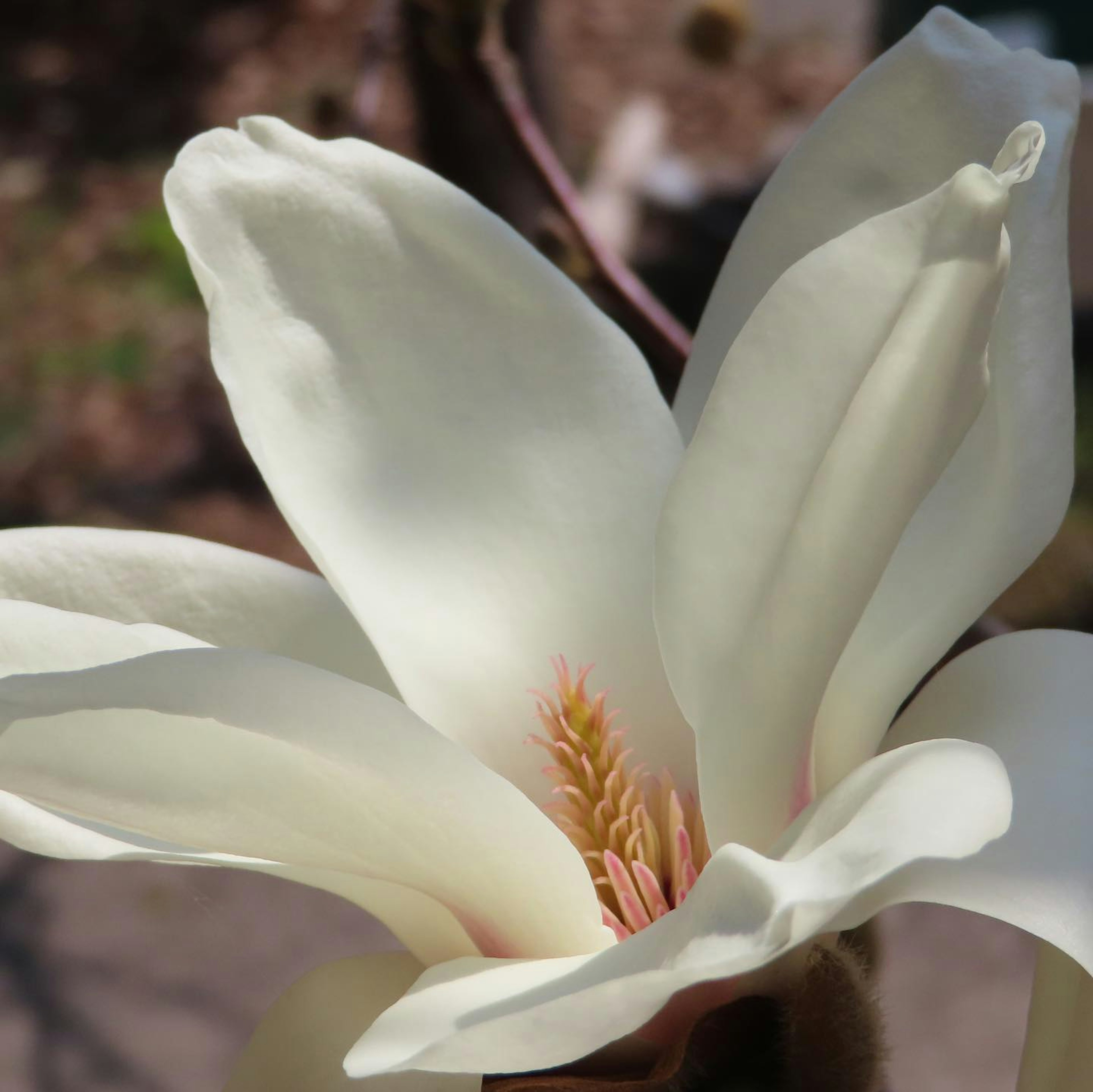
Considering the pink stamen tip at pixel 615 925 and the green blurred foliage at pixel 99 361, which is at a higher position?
the green blurred foliage at pixel 99 361

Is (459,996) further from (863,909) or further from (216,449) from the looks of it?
(216,449)

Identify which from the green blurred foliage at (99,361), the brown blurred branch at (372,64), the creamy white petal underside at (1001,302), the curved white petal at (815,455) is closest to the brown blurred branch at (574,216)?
the brown blurred branch at (372,64)

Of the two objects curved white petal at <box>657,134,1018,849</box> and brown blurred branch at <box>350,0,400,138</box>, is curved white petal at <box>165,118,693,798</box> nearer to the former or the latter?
curved white petal at <box>657,134,1018,849</box>

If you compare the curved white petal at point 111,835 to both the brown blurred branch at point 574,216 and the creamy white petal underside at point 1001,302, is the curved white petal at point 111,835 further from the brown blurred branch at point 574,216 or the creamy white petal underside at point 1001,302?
the brown blurred branch at point 574,216

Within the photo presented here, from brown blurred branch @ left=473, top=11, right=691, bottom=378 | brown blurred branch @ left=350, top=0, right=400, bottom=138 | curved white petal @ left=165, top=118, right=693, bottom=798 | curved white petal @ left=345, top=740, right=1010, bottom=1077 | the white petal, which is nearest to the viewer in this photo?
curved white petal @ left=345, top=740, right=1010, bottom=1077

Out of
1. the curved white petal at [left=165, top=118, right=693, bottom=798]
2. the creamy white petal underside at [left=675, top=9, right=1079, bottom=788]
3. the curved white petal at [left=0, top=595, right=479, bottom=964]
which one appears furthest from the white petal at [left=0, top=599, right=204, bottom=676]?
the creamy white petal underside at [left=675, top=9, right=1079, bottom=788]
